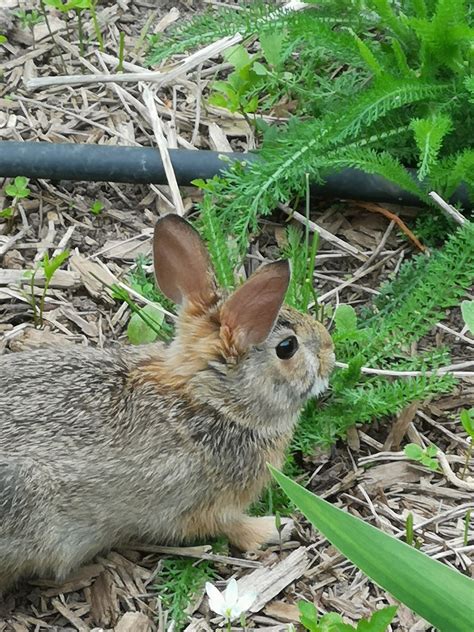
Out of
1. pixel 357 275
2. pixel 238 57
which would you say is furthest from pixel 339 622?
pixel 238 57

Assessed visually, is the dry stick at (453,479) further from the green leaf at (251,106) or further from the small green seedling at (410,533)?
the green leaf at (251,106)

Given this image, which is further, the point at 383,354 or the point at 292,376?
the point at 383,354

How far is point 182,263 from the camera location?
12.4 feet

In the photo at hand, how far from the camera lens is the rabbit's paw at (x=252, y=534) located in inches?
152

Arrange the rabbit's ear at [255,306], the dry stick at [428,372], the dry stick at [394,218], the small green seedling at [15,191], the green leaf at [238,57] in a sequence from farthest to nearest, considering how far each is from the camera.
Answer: the green leaf at [238,57] → the small green seedling at [15,191] → the dry stick at [394,218] → the dry stick at [428,372] → the rabbit's ear at [255,306]

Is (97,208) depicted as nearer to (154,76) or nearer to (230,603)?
(154,76)

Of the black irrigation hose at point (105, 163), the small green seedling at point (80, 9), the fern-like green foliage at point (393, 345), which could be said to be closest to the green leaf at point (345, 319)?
the fern-like green foliage at point (393, 345)

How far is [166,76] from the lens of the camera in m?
5.31

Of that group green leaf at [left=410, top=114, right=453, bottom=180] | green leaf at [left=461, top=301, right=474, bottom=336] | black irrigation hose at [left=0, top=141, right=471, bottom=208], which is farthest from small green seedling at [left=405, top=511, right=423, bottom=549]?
black irrigation hose at [left=0, top=141, right=471, bottom=208]

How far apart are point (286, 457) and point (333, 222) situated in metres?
1.39

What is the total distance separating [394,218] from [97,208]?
1.37 m

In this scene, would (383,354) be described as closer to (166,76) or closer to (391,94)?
(391,94)

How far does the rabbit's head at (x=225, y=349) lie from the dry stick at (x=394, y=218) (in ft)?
3.56

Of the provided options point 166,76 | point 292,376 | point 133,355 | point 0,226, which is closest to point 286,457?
point 292,376
